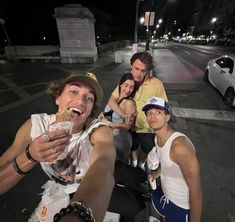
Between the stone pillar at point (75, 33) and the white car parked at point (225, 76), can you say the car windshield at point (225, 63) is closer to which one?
the white car parked at point (225, 76)

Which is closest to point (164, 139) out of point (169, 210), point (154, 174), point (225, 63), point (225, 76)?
point (154, 174)

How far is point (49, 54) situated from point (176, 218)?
743 inches

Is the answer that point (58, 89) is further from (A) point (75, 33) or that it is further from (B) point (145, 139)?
(A) point (75, 33)

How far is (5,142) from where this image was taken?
441cm

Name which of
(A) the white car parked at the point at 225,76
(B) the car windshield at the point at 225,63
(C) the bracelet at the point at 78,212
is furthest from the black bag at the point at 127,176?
(B) the car windshield at the point at 225,63

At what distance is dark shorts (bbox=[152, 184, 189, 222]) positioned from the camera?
1.89 m

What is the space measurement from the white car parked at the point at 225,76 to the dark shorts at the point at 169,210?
19.4ft

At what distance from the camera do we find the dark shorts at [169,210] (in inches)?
74.4

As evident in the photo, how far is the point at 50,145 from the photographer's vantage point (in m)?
1.10

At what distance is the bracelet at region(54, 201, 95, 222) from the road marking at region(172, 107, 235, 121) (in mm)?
5593

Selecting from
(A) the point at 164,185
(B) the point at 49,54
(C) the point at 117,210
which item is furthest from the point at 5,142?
(B) the point at 49,54

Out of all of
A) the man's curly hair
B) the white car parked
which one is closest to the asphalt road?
the white car parked

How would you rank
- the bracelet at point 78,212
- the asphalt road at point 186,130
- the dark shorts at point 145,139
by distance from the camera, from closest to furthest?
the bracelet at point 78,212
the asphalt road at point 186,130
the dark shorts at point 145,139

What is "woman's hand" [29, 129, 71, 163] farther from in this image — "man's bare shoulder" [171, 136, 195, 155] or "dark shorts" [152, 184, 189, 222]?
"dark shorts" [152, 184, 189, 222]
